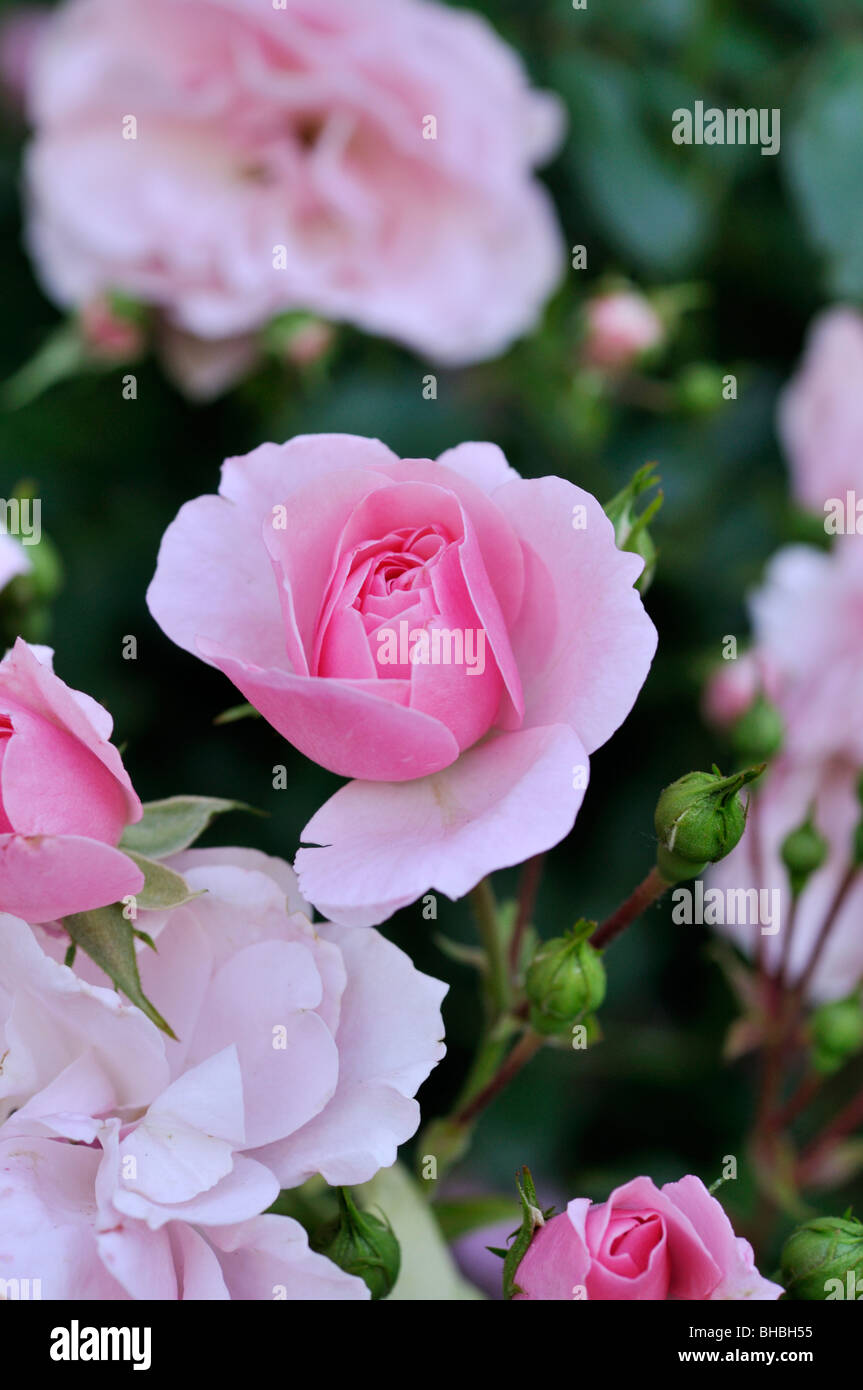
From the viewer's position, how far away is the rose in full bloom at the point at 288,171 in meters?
0.87

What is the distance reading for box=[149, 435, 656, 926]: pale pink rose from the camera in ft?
1.25

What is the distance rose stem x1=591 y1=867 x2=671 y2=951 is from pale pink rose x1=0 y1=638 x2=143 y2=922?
168 millimetres

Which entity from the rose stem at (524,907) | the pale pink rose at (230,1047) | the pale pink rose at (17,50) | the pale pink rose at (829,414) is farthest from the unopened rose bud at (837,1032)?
the pale pink rose at (17,50)

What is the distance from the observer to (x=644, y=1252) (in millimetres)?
395

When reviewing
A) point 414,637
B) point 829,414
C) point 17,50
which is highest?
point 17,50

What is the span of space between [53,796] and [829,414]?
646 millimetres

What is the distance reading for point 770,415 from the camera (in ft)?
3.38

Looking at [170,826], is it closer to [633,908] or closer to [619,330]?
[633,908]

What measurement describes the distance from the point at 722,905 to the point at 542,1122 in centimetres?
23

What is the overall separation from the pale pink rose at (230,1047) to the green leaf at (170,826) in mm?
11

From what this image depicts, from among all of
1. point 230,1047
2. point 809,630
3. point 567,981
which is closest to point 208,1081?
point 230,1047

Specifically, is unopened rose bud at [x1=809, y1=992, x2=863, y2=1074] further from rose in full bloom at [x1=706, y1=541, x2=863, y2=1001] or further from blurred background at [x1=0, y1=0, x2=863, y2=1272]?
blurred background at [x1=0, y1=0, x2=863, y2=1272]

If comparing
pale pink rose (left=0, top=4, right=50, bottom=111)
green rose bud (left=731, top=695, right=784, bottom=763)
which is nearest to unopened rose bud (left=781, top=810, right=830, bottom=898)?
green rose bud (left=731, top=695, right=784, bottom=763)

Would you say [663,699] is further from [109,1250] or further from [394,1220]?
[109,1250]
